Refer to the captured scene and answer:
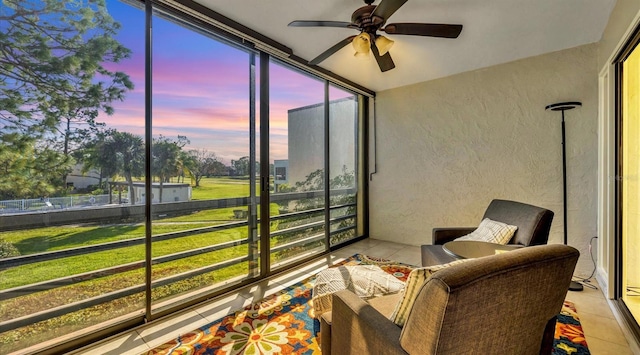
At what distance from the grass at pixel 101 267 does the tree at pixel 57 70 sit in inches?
16.8

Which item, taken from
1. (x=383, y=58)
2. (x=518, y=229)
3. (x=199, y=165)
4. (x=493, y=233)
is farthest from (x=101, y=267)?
(x=518, y=229)

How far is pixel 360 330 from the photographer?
1189 mm

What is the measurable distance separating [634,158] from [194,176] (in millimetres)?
3563

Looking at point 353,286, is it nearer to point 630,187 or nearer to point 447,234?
point 447,234

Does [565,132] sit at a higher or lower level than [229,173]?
higher

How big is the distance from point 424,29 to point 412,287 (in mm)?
1949

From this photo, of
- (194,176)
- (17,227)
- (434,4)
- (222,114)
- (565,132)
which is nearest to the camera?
(17,227)

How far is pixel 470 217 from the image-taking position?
150 inches

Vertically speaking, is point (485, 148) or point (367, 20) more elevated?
point (367, 20)

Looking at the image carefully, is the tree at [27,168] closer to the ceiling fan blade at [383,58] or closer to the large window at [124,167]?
the large window at [124,167]

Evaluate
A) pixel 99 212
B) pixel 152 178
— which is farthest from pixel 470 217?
pixel 99 212

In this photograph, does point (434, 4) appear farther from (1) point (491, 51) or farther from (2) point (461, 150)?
(2) point (461, 150)

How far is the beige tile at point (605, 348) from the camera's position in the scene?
179 centimetres

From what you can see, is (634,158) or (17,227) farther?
(634,158)
